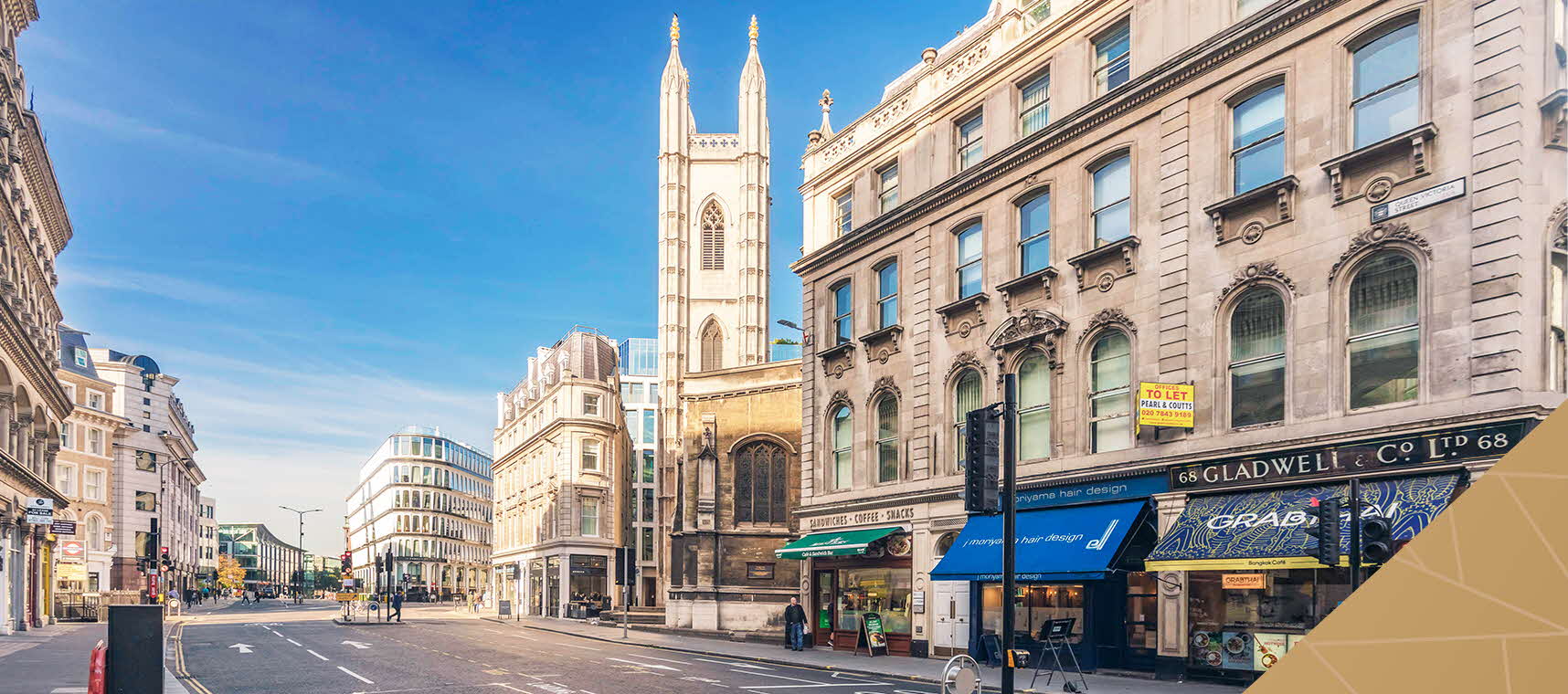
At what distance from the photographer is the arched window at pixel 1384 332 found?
17.7 m

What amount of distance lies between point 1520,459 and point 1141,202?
19731 millimetres

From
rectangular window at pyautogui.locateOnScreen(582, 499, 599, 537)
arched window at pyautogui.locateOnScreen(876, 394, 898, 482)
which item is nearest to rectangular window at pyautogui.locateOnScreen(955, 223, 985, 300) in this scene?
arched window at pyautogui.locateOnScreen(876, 394, 898, 482)

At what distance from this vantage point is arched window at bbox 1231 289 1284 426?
65.7 feet

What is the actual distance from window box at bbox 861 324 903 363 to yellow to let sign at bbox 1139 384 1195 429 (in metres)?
10.1

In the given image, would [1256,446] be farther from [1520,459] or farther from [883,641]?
[1520,459]

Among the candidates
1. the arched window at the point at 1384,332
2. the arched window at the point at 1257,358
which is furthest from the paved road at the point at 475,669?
the arched window at the point at 1384,332

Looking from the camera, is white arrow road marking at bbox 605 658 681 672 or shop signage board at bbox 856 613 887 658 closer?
white arrow road marking at bbox 605 658 681 672

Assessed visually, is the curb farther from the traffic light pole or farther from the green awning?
the traffic light pole

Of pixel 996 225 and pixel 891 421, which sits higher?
pixel 996 225

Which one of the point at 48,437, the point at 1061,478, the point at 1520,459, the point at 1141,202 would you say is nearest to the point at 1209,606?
the point at 1061,478

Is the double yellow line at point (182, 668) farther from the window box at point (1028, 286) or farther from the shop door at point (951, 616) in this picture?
the window box at point (1028, 286)

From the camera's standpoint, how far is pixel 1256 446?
1992 cm

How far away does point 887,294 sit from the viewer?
31.9 metres

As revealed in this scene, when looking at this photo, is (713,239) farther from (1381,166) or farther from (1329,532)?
(1329,532)
